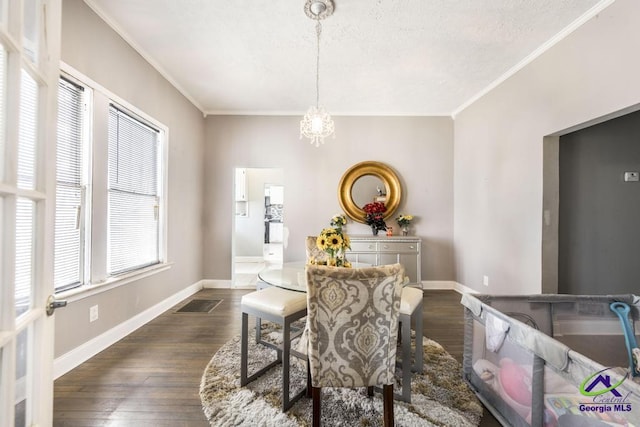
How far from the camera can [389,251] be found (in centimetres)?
394

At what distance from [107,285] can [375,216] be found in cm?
331

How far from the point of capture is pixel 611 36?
2.00 m

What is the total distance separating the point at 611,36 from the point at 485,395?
2.74 m

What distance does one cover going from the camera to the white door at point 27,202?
730mm

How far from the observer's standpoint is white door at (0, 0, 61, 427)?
2.39ft

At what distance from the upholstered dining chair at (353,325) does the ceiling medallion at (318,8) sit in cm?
201

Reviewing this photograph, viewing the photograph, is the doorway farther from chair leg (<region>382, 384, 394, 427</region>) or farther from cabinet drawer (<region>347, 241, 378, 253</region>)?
chair leg (<region>382, 384, 394, 427</region>)

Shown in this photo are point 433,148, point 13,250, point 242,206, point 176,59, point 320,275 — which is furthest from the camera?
point 242,206

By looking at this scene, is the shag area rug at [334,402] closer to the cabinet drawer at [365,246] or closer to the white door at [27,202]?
the white door at [27,202]

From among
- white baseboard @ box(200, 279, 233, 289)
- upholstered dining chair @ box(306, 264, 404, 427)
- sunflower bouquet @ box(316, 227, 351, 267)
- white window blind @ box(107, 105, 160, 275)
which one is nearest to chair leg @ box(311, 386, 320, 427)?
upholstered dining chair @ box(306, 264, 404, 427)

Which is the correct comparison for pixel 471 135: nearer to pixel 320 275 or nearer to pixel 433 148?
pixel 433 148

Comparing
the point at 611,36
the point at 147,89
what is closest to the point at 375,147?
the point at 611,36

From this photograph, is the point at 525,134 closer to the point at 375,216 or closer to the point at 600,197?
the point at 600,197

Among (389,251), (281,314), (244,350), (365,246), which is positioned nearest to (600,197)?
(389,251)
